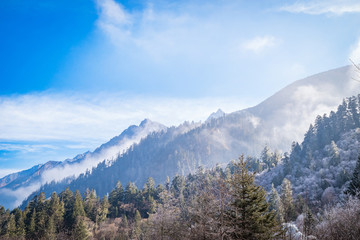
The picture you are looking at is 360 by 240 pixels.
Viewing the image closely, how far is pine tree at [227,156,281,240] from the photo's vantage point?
14039 millimetres

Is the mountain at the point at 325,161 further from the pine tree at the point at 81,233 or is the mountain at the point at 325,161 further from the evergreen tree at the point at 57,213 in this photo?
the evergreen tree at the point at 57,213

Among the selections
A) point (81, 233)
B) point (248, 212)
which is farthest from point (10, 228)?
point (248, 212)

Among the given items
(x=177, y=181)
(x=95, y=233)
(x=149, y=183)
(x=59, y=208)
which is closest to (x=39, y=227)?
(x=59, y=208)

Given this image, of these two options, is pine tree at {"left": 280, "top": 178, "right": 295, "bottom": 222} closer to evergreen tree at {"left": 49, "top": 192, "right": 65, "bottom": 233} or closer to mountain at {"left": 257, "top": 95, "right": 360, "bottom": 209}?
mountain at {"left": 257, "top": 95, "right": 360, "bottom": 209}

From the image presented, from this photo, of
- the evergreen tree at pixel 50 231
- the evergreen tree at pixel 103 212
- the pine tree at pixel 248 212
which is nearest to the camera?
the pine tree at pixel 248 212

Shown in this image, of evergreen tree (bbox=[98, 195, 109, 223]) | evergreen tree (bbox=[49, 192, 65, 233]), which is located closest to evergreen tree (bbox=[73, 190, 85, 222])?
evergreen tree (bbox=[49, 192, 65, 233])

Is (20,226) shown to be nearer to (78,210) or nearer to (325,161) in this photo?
(78,210)

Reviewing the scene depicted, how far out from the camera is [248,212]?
1462 cm

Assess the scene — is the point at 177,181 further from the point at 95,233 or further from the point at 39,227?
the point at 39,227

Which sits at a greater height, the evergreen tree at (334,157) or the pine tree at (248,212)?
the pine tree at (248,212)

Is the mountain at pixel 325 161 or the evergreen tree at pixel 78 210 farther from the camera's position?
the evergreen tree at pixel 78 210

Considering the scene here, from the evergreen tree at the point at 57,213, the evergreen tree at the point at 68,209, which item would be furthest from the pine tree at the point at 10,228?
the evergreen tree at the point at 68,209

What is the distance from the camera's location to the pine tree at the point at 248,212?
46.1 ft

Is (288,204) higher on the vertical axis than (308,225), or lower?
lower
